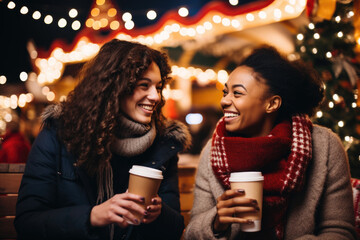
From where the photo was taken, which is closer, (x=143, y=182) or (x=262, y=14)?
(x=143, y=182)

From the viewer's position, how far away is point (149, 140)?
6.82 ft

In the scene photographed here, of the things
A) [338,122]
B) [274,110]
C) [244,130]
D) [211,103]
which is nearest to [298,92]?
[274,110]

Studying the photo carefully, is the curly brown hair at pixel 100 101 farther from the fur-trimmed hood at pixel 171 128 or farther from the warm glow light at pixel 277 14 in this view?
the warm glow light at pixel 277 14

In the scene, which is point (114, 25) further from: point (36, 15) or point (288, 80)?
point (288, 80)

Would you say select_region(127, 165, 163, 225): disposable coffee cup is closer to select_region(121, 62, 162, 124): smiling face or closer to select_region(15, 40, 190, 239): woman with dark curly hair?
select_region(15, 40, 190, 239): woman with dark curly hair

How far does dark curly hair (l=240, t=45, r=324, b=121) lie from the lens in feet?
6.72

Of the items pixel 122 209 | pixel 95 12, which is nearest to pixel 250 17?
pixel 95 12

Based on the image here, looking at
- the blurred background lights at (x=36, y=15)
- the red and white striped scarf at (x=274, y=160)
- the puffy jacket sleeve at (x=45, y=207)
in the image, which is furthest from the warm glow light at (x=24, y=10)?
the red and white striped scarf at (x=274, y=160)

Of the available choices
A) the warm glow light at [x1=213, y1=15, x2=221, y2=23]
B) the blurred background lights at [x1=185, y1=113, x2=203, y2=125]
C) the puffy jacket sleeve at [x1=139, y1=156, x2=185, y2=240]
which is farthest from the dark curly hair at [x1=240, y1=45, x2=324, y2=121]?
the blurred background lights at [x1=185, y1=113, x2=203, y2=125]

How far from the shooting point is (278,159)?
1.93m

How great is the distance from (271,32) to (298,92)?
233 inches

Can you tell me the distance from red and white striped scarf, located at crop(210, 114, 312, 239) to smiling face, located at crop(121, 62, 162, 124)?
0.50 meters

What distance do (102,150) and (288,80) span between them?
1.28 m

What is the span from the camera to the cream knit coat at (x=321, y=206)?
1.83 m
